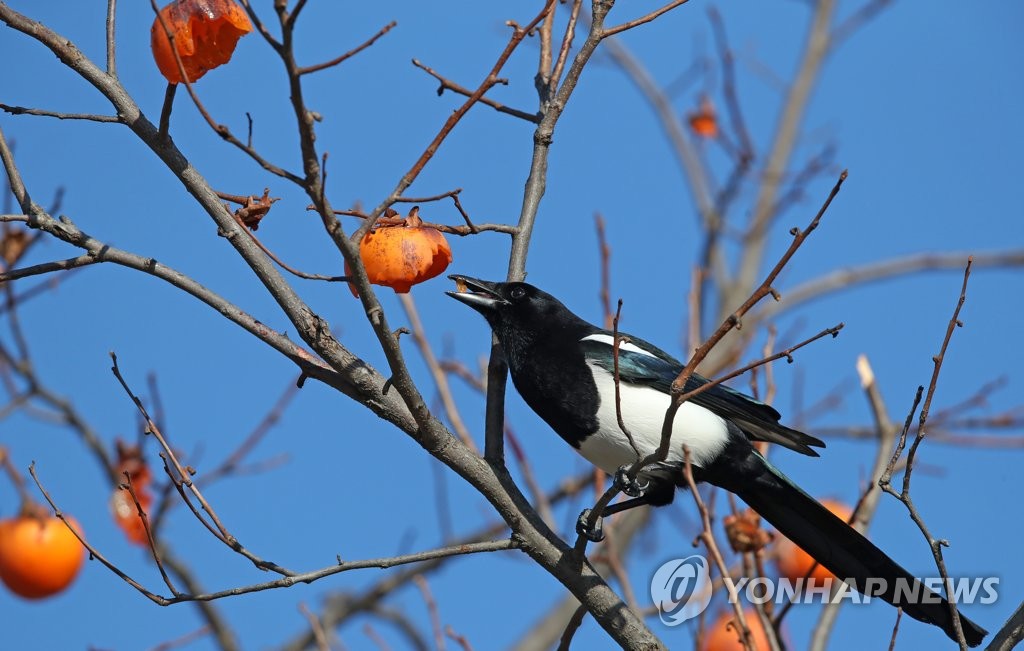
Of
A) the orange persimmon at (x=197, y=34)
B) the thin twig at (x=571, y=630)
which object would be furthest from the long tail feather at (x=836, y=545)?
the orange persimmon at (x=197, y=34)

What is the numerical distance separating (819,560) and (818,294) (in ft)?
22.6

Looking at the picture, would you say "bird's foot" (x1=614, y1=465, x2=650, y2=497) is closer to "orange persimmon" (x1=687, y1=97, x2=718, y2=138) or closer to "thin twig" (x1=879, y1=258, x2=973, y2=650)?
"thin twig" (x1=879, y1=258, x2=973, y2=650)

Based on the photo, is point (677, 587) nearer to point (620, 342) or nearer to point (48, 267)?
point (620, 342)

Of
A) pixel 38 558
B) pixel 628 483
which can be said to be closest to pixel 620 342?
Result: pixel 628 483

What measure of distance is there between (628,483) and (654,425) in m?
0.97

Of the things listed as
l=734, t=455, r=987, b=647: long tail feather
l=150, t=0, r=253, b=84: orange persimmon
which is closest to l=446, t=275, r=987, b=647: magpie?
l=734, t=455, r=987, b=647: long tail feather

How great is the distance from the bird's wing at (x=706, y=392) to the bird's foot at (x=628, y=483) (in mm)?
373

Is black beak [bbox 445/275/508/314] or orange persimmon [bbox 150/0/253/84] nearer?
orange persimmon [bbox 150/0/253/84]

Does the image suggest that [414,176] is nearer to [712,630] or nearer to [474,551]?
[474,551]

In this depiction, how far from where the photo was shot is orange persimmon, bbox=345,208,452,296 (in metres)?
2.97

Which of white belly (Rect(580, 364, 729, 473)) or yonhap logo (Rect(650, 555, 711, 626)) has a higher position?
white belly (Rect(580, 364, 729, 473))

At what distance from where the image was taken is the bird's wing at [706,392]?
3.98 m

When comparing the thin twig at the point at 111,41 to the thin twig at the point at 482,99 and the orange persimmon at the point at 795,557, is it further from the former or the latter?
the orange persimmon at the point at 795,557

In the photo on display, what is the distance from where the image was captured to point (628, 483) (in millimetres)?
3125
